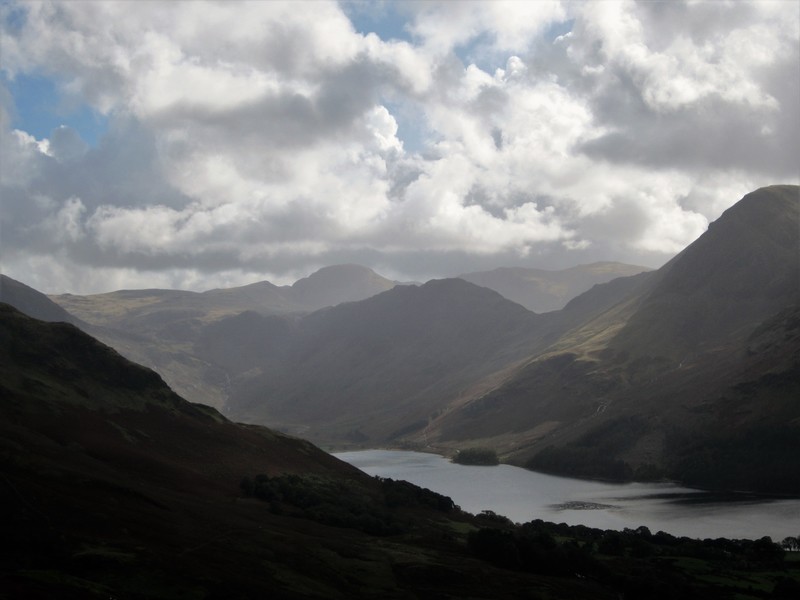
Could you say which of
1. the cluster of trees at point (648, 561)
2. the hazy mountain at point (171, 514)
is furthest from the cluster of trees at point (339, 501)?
the cluster of trees at point (648, 561)

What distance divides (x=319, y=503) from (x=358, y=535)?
21319mm

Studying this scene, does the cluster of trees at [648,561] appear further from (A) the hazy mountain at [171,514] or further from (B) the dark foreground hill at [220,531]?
(A) the hazy mountain at [171,514]

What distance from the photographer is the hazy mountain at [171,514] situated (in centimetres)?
9231

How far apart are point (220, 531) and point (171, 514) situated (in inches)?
318

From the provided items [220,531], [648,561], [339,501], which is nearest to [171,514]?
[220,531]

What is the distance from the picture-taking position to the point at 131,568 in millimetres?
90938

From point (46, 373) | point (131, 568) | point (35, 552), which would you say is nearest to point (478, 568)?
point (131, 568)

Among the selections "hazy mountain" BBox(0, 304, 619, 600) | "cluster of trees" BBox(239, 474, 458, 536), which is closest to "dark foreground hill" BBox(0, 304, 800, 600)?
"hazy mountain" BBox(0, 304, 619, 600)

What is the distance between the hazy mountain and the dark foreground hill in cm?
35

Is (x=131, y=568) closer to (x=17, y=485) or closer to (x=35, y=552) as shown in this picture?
(x=35, y=552)

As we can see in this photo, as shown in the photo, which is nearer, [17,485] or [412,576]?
[17,485]

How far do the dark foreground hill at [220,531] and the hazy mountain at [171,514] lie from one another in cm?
35

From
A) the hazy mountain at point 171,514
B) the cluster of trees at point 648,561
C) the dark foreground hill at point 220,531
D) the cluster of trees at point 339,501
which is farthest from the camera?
the cluster of trees at point 339,501

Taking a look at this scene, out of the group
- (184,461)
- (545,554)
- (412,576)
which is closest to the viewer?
(412,576)
